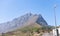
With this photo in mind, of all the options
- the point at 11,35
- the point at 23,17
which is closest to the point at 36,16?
the point at 23,17

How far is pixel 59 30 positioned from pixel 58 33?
64.4 inches

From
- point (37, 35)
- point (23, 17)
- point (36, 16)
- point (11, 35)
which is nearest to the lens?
point (37, 35)

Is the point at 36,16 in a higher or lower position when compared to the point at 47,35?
higher

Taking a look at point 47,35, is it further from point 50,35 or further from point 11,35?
point 11,35

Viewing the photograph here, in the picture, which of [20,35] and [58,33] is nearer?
[58,33]

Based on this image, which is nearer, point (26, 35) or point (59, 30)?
point (59, 30)

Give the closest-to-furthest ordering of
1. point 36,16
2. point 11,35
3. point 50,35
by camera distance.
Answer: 1. point 50,35
2. point 11,35
3. point 36,16

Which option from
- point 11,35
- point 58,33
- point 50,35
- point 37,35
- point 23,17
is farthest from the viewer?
point 23,17

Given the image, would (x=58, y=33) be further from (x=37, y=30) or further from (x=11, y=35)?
(x=11, y=35)

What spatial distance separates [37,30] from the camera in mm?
79812

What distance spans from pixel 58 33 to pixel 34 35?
26.8 metres

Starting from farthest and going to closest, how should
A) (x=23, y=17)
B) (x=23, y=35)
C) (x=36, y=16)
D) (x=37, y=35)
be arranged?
(x=23, y=17) → (x=36, y=16) → (x=23, y=35) → (x=37, y=35)

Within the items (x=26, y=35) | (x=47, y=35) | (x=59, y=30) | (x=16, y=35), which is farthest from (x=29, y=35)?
(x=59, y=30)

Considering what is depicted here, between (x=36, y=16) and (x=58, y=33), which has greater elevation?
(x=36, y=16)
